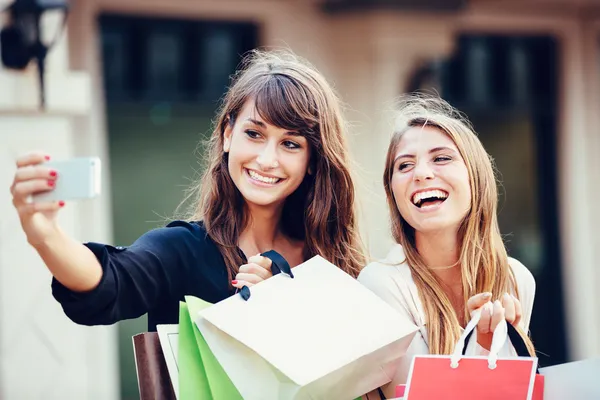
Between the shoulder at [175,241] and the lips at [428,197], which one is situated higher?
the lips at [428,197]

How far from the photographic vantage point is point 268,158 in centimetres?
241

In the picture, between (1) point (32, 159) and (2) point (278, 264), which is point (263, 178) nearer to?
(2) point (278, 264)

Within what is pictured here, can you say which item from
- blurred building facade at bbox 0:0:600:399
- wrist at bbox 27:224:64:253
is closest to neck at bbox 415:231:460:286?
wrist at bbox 27:224:64:253

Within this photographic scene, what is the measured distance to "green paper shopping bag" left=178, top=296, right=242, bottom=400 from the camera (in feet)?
6.86

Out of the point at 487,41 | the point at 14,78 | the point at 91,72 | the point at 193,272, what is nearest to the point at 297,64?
the point at 193,272

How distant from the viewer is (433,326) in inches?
89.4

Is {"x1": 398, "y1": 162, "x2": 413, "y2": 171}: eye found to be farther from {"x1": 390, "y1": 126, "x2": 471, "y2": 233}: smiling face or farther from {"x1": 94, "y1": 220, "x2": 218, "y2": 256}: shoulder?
{"x1": 94, "y1": 220, "x2": 218, "y2": 256}: shoulder

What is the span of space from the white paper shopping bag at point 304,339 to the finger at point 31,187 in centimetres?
47

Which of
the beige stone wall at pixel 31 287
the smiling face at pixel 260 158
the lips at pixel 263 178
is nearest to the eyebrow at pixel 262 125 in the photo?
the smiling face at pixel 260 158

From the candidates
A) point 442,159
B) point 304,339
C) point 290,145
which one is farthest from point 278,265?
point 442,159

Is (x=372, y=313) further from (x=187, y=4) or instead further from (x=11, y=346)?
(x=187, y=4)

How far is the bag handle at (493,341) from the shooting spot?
1993 millimetres

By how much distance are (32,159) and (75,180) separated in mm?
89

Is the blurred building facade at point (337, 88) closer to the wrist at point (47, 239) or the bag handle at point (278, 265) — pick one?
the bag handle at point (278, 265)
